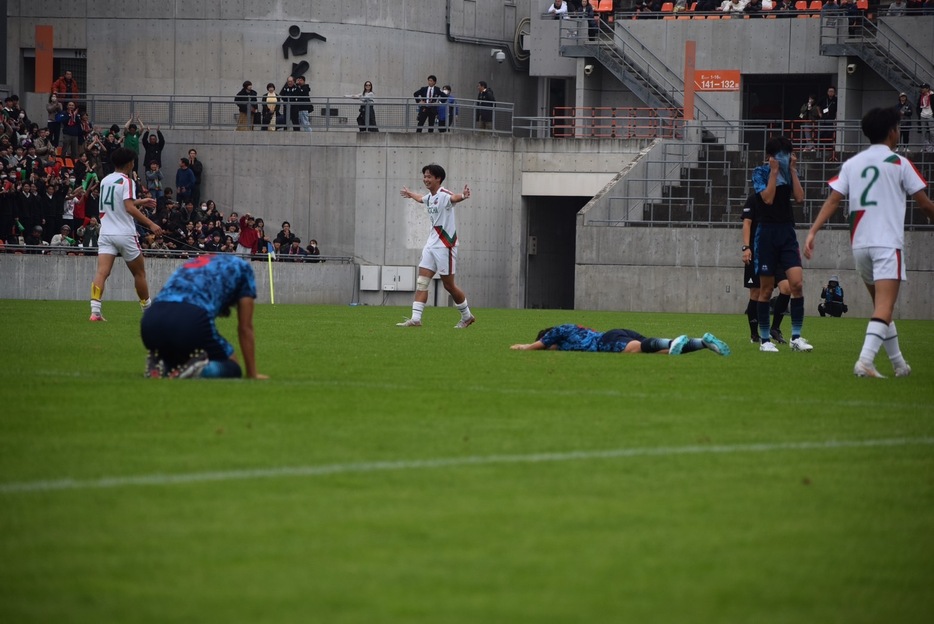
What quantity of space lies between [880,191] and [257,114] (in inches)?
1205

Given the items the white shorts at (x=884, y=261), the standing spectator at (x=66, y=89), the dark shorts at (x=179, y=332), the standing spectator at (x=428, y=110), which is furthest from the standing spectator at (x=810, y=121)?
the dark shorts at (x=179, y=332)

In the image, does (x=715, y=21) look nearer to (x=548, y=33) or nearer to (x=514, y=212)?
(x=548, y=33)

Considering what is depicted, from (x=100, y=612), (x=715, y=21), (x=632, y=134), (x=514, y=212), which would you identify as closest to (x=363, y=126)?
(x=514, y=212)

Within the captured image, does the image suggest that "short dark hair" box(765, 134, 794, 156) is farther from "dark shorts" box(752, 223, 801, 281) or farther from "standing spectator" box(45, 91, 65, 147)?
"standing spectator" box(45, 91, 65, 147)

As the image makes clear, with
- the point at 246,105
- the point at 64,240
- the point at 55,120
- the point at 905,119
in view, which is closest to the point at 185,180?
the point at 246,105

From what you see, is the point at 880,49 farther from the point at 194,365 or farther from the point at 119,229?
the point at 194,365

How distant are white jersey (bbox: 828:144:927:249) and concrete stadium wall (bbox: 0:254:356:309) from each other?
23.2 m

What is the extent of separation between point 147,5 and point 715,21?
679 inches

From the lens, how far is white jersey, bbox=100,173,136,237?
67.4 feet

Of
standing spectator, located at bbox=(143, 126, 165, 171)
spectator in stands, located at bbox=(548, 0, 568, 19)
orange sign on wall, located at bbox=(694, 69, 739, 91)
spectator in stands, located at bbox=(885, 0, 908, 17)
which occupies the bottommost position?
standing spectator, located at bbox=(143, 126, 165, 171)

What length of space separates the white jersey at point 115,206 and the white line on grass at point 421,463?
14.2m

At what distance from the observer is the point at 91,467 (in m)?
6.81

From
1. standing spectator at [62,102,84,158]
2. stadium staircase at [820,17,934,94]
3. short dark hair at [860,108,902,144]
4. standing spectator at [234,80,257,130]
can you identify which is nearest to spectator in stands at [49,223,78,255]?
standing spectator at [62,102,84,158]

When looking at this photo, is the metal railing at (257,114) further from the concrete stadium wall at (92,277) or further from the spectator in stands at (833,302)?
the spectator in stands at (833,302)
